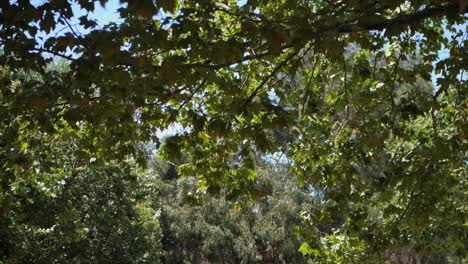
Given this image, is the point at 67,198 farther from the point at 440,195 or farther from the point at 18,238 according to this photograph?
the point at 440,195

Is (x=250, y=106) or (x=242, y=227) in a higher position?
(x=242, y=227)

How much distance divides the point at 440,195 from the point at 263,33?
436cm

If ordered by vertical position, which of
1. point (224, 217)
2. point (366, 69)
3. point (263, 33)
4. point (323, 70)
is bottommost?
point (263, 33)

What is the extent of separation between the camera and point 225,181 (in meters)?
7.00

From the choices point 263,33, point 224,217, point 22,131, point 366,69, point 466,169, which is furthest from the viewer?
point 224,217

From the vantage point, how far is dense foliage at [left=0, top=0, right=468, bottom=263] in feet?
14.4

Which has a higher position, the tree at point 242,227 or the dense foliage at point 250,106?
the tree at point 242,227

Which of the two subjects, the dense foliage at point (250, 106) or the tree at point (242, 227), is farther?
the tree at point (242, 227)

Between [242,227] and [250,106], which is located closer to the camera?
[250,106]

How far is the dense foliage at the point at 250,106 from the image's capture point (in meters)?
4.39

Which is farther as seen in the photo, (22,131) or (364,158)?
(364,158)

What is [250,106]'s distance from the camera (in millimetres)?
5262

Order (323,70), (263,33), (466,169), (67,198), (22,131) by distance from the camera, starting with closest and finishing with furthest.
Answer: (263,33), (22,131), (323,70), (466,169), (67,198)

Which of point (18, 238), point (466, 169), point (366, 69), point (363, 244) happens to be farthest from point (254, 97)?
point (18, 238)
